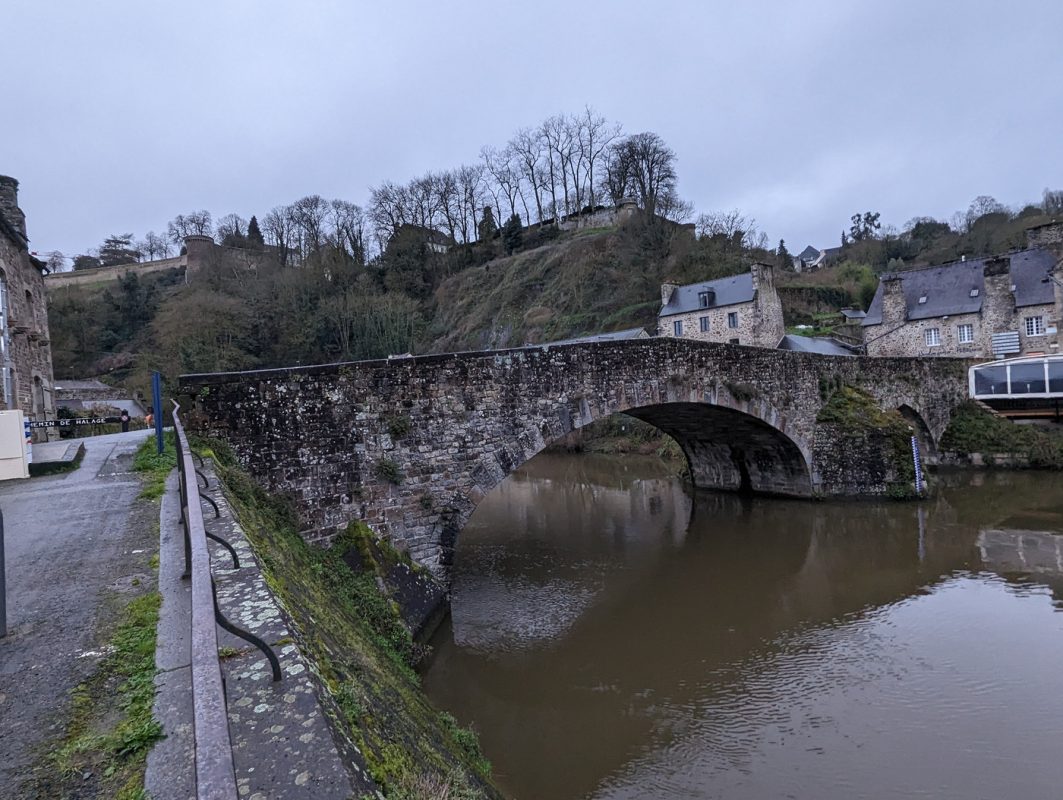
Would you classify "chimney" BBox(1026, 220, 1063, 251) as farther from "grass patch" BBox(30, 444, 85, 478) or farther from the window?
"grass patch" BBox(30, 444, 85, 478)

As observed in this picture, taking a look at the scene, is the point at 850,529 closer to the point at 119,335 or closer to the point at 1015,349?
the point at 1015,349

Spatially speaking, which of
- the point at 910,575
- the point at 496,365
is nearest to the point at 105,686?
the point at 496,365

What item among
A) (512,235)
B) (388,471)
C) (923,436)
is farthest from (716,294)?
(388,471)

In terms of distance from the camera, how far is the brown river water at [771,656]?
5480 mm

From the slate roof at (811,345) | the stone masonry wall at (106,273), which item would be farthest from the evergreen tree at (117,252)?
the slate roof at (811,345)

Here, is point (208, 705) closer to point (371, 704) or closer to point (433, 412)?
point (371, 704)

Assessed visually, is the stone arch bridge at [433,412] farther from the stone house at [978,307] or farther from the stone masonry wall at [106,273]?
the stone masonry wall at [106,273]

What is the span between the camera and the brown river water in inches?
216

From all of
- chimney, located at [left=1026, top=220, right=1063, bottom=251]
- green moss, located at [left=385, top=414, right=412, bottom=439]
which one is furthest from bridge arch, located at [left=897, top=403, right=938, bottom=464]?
green moss, located at [left=385, top=414, right=412, bottom=439]

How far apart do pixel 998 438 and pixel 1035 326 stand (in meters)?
7.08

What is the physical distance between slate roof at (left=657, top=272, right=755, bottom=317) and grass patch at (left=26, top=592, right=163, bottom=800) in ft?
89.0

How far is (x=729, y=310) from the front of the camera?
91.0 ft

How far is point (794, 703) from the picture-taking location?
21.4 feet

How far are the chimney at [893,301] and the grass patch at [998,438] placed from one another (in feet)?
25.3
